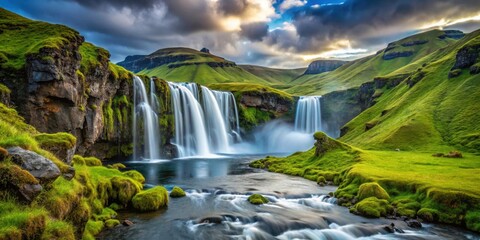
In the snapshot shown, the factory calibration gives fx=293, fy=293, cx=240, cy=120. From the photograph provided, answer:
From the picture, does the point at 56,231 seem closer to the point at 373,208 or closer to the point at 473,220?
the point at 373,208

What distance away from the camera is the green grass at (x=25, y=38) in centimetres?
4403

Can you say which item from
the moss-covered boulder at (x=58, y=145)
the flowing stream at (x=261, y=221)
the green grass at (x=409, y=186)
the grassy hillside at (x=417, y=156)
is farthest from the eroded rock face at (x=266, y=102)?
the moss-covered boulder at (x=58, y=145)

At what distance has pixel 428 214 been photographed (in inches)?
971

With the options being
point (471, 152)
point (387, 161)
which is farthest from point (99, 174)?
point (471, 152)

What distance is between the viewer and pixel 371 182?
105 ft

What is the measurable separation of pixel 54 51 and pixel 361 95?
451 ft

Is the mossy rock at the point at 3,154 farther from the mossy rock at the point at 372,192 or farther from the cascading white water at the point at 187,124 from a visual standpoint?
the cascading white water at the point at 187,124

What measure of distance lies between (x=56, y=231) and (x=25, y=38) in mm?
52878

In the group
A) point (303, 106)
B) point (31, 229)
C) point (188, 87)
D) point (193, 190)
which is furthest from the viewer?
point (303, 106)

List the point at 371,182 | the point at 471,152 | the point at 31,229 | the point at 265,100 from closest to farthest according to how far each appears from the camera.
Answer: the point at 31,229
the point at 371,182
the point at 471,152
the point at 265,100

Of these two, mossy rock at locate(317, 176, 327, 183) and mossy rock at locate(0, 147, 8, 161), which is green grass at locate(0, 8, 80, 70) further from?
mossy rock at locate(317, 176, 327, 183)

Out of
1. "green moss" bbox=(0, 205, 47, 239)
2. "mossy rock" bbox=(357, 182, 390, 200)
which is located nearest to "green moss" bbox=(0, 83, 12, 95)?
"green moss" bbox=(0, 205, 47, 239)

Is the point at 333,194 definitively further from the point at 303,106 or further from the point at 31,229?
the point at 303,106

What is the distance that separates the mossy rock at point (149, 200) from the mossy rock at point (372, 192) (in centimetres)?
1982
